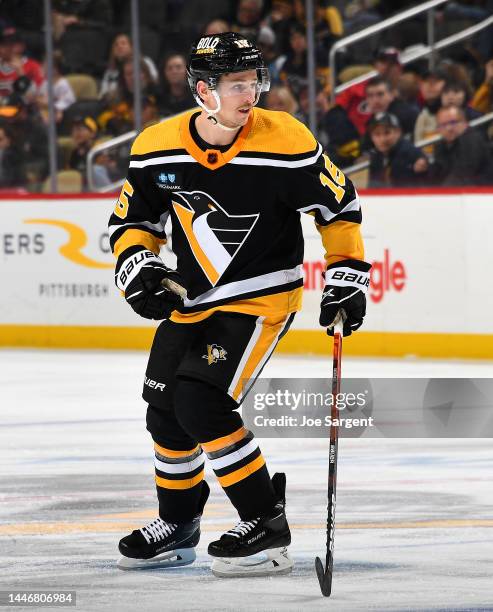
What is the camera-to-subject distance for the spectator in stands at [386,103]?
370 inches

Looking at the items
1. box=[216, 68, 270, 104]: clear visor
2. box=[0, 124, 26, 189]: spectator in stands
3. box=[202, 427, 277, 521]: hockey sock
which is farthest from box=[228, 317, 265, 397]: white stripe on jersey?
box=[0, 124, 26, 189]: spectator in stands

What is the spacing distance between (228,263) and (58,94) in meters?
6.75

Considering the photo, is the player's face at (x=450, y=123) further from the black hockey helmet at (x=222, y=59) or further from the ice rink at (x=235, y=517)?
the black hockey helmet at (x=222, y=59)

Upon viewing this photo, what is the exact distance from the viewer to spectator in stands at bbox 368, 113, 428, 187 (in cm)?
910

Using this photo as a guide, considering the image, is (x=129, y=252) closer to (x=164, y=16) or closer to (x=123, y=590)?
(x=123, y=590)

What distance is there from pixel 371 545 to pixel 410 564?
27 centimetres

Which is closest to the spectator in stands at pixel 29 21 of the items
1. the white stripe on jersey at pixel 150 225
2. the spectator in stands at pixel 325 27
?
the spectator in stands at pixel 325 27

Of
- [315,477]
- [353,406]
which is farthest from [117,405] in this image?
[315,477]

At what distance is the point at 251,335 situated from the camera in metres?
3.76

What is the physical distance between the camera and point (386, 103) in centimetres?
949

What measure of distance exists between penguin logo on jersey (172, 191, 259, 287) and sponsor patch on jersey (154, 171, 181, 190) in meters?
0.02

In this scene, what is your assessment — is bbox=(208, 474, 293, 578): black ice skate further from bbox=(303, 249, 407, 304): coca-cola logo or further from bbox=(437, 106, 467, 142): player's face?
bbox=(437, 106, 467, 142): player's face

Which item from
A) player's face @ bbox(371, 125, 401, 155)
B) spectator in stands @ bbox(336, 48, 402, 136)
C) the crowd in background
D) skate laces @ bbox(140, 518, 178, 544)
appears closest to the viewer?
skate laces @ bbox(140, 518, 178, 544)

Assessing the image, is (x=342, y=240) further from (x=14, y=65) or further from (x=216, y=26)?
(x=14, y=65)
